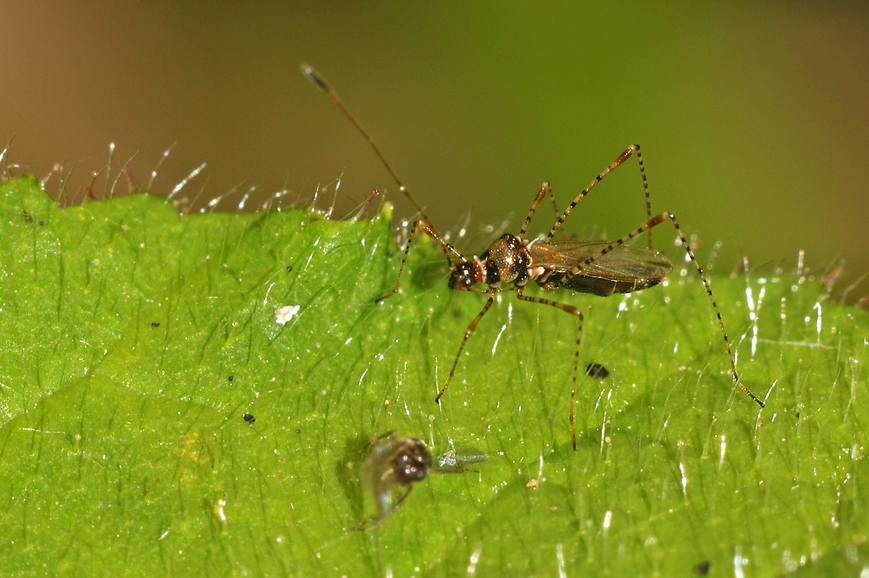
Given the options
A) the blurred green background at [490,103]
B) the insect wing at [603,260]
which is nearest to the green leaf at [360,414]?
the insect wing at [603,260]

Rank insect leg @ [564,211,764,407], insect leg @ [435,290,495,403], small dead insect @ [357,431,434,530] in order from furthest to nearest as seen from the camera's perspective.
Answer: insect leg @ [564,211,764,407] < insect leg @ [435,290,495,403] < small dead insect @ [357,431,434,530]

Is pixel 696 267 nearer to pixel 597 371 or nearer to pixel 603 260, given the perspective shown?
pixel 603 260

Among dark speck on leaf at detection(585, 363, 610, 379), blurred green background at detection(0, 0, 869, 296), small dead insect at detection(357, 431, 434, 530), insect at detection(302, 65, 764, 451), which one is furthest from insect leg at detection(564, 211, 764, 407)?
blurred green background at detection(0, 0, 869, 296)

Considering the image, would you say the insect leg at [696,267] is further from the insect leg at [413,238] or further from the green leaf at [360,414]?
the insect leg at [413,238]

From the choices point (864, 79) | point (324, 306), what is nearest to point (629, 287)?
point (324, 306)

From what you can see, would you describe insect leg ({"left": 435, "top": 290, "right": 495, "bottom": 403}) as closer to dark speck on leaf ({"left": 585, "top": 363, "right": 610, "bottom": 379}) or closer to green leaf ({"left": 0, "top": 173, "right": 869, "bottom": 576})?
green leaf ({"left": 0, "top": 173, "right": 869, "bottom": 576})
